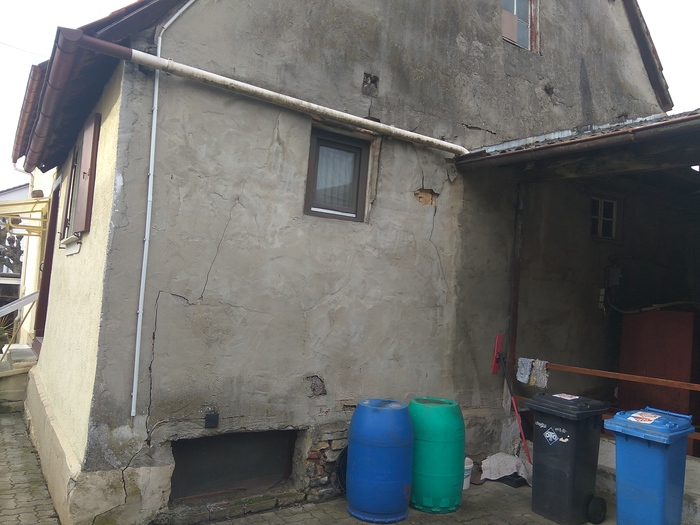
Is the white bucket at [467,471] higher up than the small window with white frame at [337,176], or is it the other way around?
the small window with white frame at [337,176]

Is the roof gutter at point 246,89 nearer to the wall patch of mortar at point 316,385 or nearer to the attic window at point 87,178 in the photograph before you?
the attic window at point 87,178

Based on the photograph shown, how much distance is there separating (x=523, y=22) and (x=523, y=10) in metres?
0.19

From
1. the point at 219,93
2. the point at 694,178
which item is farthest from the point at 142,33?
the point at 694,178

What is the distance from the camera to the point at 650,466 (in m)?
4.59

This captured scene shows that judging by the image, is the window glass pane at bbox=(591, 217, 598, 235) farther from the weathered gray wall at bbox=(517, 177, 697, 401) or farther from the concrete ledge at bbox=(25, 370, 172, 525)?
the concrete ledge at bbox=(25, 370, 172, 525)

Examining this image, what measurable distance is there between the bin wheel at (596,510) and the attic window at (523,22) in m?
5.79

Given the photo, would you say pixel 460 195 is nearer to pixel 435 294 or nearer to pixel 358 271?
pixel 435 294

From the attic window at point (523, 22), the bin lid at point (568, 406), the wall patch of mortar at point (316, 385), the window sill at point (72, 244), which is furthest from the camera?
the attic window at point (523, 22)

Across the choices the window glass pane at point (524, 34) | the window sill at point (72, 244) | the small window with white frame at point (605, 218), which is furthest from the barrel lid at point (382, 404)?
the window glass pane at point (524, 34)

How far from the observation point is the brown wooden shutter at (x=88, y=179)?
17.3 ft

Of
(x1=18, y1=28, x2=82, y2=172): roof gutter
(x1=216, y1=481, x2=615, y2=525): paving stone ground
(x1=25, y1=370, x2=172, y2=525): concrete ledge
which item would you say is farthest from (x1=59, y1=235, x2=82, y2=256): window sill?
(x1=216, y1=481, x2=615, y2=525): paving stone ground

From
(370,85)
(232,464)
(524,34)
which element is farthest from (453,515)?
(524,34)

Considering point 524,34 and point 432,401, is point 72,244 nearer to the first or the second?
point 432,401

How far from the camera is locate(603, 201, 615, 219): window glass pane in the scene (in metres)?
8.23
